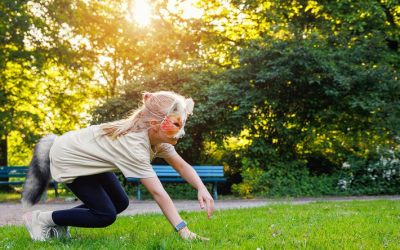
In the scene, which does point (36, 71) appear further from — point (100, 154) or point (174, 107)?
point (174, 107)

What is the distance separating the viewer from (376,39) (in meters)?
12.0

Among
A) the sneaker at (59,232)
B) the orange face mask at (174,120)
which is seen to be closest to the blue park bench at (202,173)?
the sneaker at (59,232)

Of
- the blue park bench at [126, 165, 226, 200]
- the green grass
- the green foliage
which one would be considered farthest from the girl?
the green foliage

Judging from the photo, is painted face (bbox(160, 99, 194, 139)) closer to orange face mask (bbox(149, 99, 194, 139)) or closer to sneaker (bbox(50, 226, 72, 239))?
orange face mask (bbox(149, 99, 194, 139))

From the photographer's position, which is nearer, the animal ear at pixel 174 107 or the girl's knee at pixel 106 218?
the animal ear at pixel 174 107

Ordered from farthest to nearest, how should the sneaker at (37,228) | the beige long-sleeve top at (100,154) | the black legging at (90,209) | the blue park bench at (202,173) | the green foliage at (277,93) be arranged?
the green foliage at (277,93)
the blue park bench at (202,173)
the sneaker at (37,228)
the black legging at (90,209)
the beige long-sleeve top at (100,154)

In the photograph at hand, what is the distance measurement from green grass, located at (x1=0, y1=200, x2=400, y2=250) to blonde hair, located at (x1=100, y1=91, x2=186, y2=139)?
95 centimetres

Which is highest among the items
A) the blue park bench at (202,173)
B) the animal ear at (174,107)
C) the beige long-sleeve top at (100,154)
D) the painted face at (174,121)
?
the animal ear at (174,107)

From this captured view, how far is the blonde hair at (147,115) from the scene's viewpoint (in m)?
3.68

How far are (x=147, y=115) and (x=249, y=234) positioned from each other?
1.51 meters

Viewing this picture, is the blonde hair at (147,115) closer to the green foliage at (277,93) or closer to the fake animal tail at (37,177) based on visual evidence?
the fake animal tail at (37,177)

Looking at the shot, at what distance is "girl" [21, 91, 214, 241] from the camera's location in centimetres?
362

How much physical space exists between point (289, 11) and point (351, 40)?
3.00 m

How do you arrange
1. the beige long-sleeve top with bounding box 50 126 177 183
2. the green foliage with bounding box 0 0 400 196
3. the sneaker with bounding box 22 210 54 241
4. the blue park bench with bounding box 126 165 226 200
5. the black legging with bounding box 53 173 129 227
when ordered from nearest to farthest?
the beige long-sleeve top with bounding box 50 126 177 183 → the black legging with bounding box 53 173 129 227 → the sneaker with bounding box 22 210 54 241 → the blue park bench with bounding box 126 165 226 200 → the green foliage with bounding box 0 0 400 196
